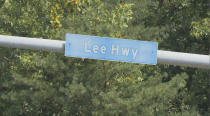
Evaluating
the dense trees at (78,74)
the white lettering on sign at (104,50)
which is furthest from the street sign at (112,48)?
the dense trees at (78,74)

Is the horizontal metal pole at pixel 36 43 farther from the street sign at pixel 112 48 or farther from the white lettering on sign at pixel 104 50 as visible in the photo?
the white lettering on sign at pixel 104 50

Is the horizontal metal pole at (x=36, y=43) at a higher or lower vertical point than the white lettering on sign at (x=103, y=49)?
higher

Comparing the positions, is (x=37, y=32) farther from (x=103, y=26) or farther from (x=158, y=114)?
(x=158, y=114)

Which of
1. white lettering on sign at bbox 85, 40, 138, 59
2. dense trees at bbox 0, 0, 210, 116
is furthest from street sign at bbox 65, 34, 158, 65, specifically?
dense trees at bbox 0, 0, 210, 116

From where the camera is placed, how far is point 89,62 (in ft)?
29.4

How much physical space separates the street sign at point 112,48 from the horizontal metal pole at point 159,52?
0.08m

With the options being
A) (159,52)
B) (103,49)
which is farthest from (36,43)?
(159,52)

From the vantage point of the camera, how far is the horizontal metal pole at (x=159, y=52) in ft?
11.2

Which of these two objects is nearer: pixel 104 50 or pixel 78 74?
pixel 104 50

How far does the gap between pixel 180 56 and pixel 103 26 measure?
5233 millimetres

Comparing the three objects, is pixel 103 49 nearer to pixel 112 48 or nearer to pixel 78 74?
pixel 112 48

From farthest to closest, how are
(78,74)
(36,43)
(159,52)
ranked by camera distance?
(78,74) → (36,43) → (159,52)

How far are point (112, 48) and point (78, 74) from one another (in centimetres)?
526

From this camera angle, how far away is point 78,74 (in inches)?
345
